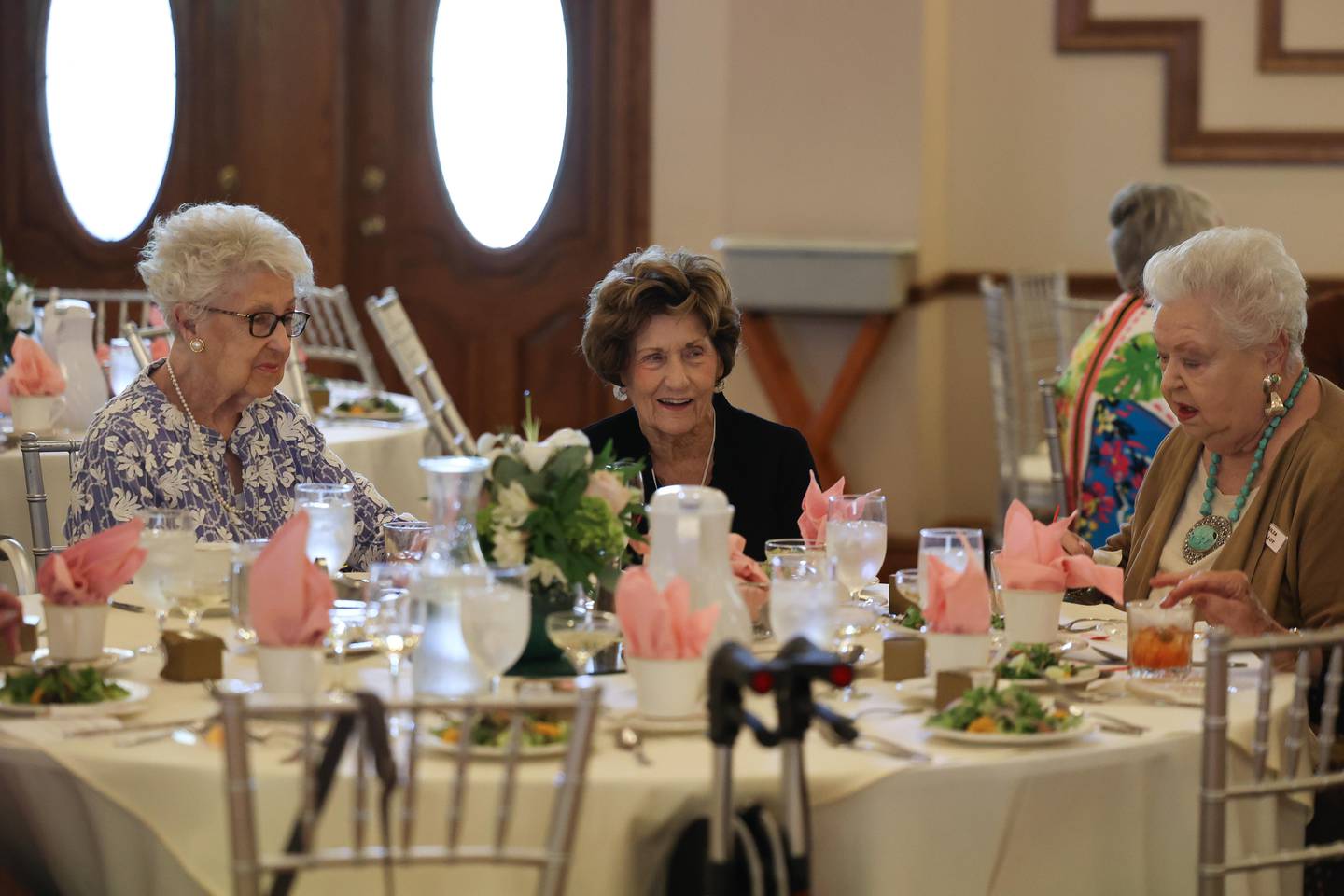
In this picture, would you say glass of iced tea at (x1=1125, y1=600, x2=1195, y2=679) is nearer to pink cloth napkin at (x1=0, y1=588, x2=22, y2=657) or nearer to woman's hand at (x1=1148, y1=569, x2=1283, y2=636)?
woman's hand at (x1=1148, y1=569, x2=1283, y2=636)

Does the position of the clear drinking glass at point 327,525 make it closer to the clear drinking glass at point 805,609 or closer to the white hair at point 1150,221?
the clear drinking glass at point 805,609

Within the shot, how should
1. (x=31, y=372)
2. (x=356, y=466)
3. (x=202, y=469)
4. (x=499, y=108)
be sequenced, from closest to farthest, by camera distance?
(x=202, y=469)
(x=31, y=372)
(x=356, y=466)
(x=499, y=108)

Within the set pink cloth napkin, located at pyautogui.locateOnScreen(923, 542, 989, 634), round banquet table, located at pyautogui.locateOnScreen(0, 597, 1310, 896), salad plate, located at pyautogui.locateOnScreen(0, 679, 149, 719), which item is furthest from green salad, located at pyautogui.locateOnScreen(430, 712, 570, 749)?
pink cloth napkin, located at pyautogui.locateOnScreen(923, 542, 989, 634)

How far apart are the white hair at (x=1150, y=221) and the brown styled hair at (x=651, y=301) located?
150 centimetres

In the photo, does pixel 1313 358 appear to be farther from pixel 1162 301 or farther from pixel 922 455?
pixel 922 455

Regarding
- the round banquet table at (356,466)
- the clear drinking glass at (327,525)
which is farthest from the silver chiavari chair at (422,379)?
the clear drinking glass at (327,525)

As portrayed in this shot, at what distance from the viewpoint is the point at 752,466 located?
10.4ft

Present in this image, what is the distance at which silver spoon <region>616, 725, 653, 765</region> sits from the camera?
1.72 m

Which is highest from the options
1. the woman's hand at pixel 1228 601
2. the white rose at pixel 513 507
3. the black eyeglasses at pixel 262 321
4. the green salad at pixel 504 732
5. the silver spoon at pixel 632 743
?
the black eyeglasses at pixel 262 321

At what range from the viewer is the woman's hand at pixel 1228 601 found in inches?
88.1

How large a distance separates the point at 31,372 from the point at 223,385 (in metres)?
1.26

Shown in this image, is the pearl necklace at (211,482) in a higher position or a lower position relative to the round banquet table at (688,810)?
higher

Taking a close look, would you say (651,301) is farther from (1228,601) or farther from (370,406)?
(370,406)

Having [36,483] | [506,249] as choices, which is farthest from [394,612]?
[506,249]
